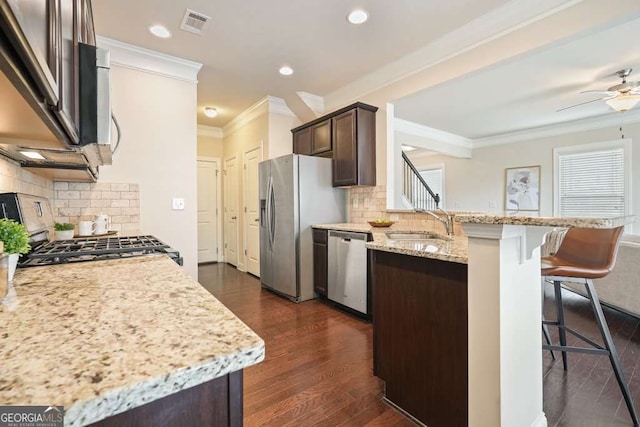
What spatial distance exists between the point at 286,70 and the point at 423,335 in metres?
3.15

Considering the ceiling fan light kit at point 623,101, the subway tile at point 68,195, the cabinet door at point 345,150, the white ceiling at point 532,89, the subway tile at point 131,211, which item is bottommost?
the subway tile at point 131,211

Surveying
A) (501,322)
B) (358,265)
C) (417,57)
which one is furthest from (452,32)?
(501,322)

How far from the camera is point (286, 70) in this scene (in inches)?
134

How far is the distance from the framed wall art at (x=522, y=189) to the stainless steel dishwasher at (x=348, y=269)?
4.46 metres

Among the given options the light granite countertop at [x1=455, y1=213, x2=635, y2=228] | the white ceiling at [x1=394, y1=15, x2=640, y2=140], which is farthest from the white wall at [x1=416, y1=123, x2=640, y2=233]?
the light granite countertop at [x1=455, y1=213, x2=635, y2=228]

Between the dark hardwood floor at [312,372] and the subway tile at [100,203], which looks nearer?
the dark hardwood floor at [312,372]

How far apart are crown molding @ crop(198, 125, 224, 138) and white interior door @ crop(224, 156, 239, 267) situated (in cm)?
57

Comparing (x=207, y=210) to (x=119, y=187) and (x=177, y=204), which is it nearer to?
(x=177, y=204)

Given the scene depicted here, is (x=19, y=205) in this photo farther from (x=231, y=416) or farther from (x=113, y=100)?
(x=113, y=100)

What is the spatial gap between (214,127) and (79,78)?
523cm

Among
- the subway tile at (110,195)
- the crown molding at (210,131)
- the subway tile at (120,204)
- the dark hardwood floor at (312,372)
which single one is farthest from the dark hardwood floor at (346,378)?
the crown molding at (210,131)

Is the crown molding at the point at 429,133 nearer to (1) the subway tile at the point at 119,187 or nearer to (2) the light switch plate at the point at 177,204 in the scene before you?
(2) the light switch plate at the point at 177,204

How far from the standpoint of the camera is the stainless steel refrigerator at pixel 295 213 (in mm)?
3443

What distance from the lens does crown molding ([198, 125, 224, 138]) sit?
5.58m
